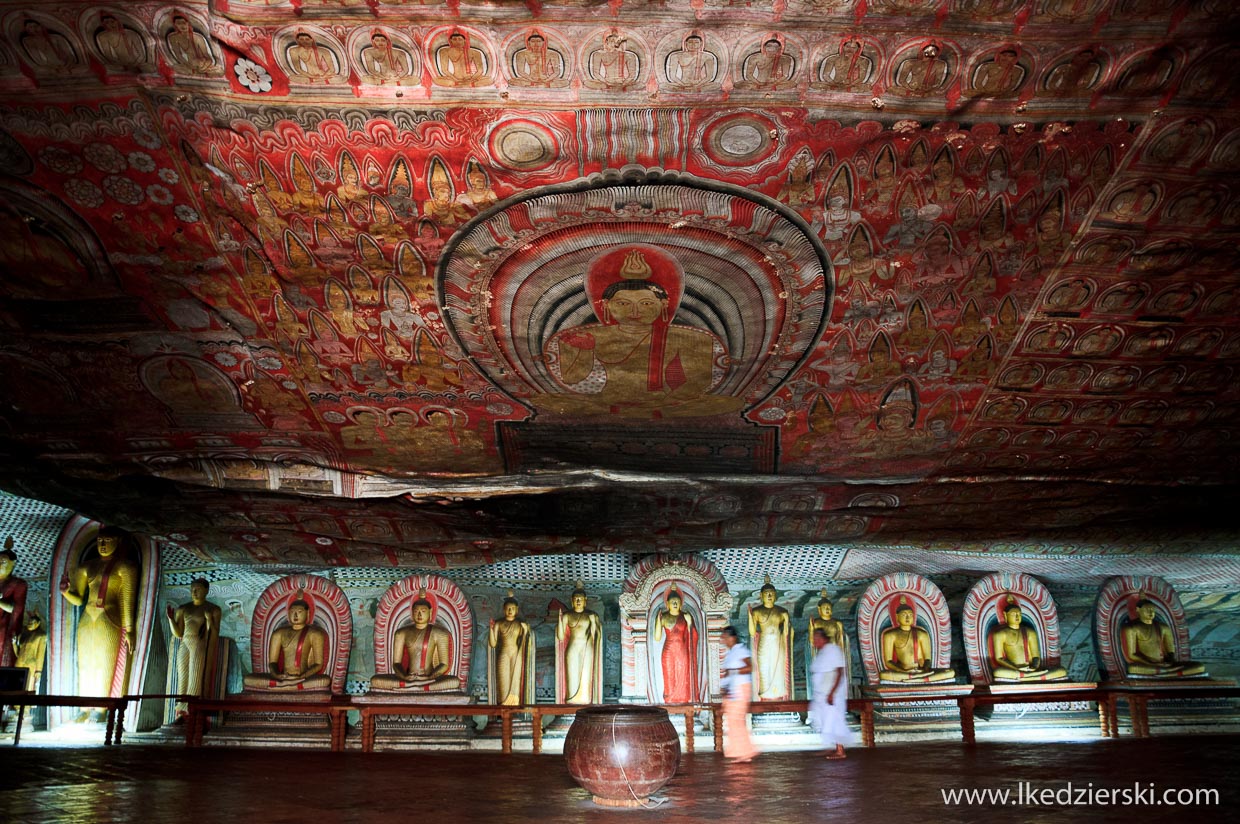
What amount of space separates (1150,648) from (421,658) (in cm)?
885

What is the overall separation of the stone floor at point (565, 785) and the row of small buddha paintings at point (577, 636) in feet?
8.06

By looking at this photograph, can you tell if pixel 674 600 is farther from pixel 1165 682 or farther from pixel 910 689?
pixel 1165 682

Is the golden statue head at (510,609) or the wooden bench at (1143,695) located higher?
the golden statue head at (510,609)

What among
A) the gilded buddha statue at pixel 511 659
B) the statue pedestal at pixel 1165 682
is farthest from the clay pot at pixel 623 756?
the statue pedestal at pixel 1165 682

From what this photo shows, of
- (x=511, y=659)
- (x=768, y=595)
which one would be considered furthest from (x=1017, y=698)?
(x=511, y=659)

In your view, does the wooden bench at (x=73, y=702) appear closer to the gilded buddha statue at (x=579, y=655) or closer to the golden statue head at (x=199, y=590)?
the golden statue head at (x=199, y=590)

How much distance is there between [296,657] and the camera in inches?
379

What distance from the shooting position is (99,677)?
30.1ft

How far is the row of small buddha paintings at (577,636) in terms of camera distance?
9.40 meters

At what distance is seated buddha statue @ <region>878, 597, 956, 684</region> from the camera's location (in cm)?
955

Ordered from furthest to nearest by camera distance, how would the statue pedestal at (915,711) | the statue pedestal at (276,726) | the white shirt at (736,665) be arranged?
the statue pedestal at (915,711) < the statue pedestal at (276,726) < the white shirt at (736,665)

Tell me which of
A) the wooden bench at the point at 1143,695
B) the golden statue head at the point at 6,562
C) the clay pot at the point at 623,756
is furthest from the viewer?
the golden statue head at the point at 6,562

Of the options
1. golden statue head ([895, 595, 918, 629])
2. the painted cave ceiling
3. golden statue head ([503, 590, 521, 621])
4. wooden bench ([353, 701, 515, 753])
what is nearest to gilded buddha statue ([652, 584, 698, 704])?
the painted cave ceiling

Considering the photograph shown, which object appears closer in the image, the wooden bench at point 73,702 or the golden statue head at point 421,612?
the wooden bench at point 73,702
